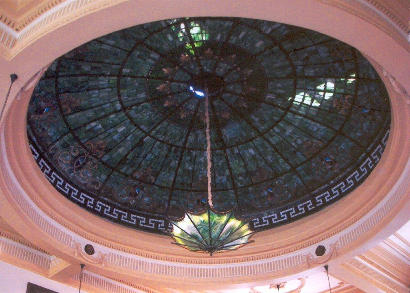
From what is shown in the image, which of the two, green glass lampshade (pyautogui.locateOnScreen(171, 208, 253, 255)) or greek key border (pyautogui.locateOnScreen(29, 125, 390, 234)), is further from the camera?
greek key border (pyautogui.locateOnScreen(29, 125, 390, 234))

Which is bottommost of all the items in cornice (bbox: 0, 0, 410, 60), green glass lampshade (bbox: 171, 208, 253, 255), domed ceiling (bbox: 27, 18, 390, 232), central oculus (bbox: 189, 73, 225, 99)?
green glass lampshade (bbox: 171, 208, 253, 255)

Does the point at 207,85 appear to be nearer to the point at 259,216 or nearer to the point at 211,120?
the point at 211,120

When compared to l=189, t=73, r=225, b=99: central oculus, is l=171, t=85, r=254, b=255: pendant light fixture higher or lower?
lower

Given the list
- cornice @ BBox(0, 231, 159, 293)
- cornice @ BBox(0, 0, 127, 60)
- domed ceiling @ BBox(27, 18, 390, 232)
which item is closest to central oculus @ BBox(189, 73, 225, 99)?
domed ceiling @ BBox(27, 18, 390, 232)

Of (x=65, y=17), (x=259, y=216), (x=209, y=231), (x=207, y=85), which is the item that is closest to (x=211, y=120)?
(x=207, y=85)

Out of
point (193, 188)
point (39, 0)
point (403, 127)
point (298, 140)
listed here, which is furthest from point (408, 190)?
point (39, 0)

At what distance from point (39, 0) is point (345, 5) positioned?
364 centimetres

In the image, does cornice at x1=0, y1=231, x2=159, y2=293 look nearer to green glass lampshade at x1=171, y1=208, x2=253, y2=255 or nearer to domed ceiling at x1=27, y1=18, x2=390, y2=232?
domed ceiling at x1=27, y1=18, x2=390, y2=232

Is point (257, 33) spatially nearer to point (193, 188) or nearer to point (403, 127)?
point (403, 127)

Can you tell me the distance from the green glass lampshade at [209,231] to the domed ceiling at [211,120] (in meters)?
0.29

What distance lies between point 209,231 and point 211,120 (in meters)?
2.37

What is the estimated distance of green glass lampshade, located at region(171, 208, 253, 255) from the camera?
8820 millimetres

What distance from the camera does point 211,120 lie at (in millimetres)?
10328

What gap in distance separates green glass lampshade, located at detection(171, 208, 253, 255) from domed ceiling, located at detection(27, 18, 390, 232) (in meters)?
0.29
